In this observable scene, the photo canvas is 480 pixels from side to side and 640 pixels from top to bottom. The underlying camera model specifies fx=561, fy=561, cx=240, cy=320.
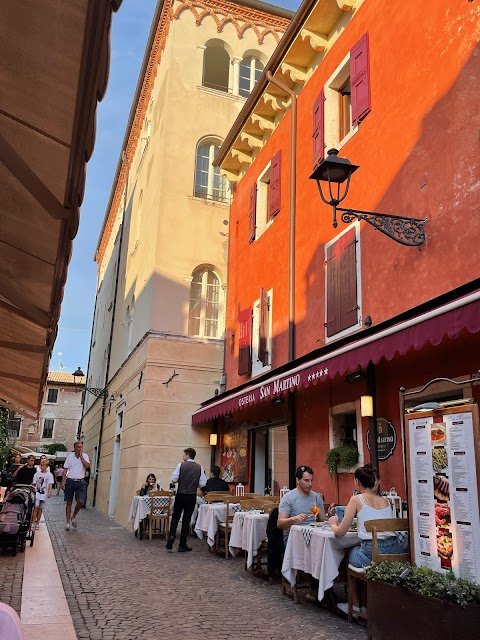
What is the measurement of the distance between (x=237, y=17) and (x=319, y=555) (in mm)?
16655

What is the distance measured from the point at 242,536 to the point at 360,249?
439 cm

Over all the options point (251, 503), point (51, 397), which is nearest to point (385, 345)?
point (251, 503)

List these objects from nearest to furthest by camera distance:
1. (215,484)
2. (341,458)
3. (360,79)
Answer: (341,458)
(360,79)
(215,484)

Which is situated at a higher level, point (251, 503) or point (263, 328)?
point (263, 328)

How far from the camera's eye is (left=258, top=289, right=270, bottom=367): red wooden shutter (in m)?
11.6

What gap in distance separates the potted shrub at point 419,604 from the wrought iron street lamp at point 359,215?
368 cm

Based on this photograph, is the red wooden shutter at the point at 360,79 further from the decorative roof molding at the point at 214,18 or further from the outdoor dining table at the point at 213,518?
the decorative roof molding at the point at 214,18

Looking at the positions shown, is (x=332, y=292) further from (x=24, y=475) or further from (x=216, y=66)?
(x=216, y=66)

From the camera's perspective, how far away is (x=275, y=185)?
12.0 metres

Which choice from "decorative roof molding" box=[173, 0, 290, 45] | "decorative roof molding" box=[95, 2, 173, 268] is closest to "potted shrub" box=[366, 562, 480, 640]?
"decorative roof molding" box=[173, 0, 290, 45]

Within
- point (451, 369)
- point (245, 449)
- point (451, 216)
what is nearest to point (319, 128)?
point (451, 216)

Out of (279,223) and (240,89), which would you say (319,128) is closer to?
(279,223)

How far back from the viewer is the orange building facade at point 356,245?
625 centimetres

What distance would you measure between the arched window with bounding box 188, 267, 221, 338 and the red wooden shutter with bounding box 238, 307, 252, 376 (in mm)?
1992
